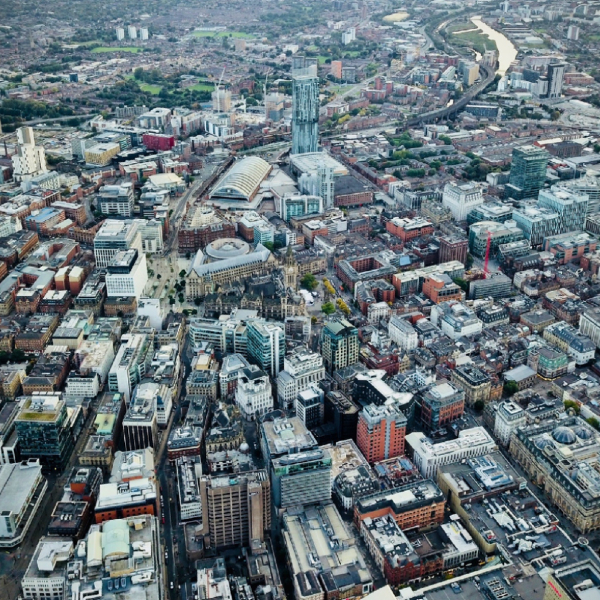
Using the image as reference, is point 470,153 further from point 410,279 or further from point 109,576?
point 109,576

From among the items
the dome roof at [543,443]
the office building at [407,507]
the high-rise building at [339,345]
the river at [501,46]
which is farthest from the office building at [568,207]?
the river at [501,46]

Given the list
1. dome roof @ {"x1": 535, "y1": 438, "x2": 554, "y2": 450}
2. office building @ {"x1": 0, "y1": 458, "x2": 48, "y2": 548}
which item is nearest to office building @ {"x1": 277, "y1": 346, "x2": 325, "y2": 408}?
dome roof @ {"x1": 535, "y1": 438, "x2": 554, "y2": 450}

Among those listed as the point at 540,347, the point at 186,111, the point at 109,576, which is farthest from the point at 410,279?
the point at 186,111

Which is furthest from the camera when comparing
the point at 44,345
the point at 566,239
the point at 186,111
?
the point at 186,111

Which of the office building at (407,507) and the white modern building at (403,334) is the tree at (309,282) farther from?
the office building at (407,507)

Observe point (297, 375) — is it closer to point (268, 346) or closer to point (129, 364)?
point (268, 346)

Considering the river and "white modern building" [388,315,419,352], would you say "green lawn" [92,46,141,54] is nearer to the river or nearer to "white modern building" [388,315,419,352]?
the river

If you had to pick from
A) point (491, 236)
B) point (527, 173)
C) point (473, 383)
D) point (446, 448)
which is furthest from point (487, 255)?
point (446, 448)
